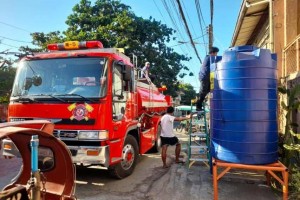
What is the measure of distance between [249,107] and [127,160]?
278cm

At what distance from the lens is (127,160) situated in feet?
19.7

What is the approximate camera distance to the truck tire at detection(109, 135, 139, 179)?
5.77m

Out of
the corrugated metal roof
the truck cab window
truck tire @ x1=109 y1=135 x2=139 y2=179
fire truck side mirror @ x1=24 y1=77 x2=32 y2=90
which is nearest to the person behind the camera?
the truck cab window

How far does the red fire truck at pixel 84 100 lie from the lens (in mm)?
4984

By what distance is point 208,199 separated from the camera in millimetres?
4770

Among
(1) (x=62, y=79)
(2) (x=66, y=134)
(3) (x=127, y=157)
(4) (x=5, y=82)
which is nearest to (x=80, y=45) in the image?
(1) (x=62, y=79)

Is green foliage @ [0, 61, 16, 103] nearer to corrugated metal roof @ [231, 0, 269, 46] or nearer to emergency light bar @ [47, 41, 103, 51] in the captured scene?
emergency light bar @ [47, 41, 103, 51]

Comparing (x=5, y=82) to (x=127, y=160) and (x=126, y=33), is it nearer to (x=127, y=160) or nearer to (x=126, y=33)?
(x=126, y=33)

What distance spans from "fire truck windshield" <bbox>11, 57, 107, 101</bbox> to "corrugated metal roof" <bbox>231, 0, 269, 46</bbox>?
4.49 metres

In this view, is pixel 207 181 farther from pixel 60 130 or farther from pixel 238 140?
pixel 60 130

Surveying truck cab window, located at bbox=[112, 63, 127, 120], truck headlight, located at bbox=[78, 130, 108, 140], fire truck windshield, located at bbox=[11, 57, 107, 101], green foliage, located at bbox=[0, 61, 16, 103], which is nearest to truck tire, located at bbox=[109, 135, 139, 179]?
truck cab window, located at bbox=[112, 63, 127, 120]

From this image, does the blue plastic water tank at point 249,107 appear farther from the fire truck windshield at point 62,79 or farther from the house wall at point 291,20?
the house wall at point 291,20

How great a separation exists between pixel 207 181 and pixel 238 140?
4.95 ft

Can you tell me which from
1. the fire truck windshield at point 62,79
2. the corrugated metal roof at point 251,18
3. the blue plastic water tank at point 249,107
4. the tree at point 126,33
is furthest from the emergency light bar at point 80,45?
the tree at point 126,33
